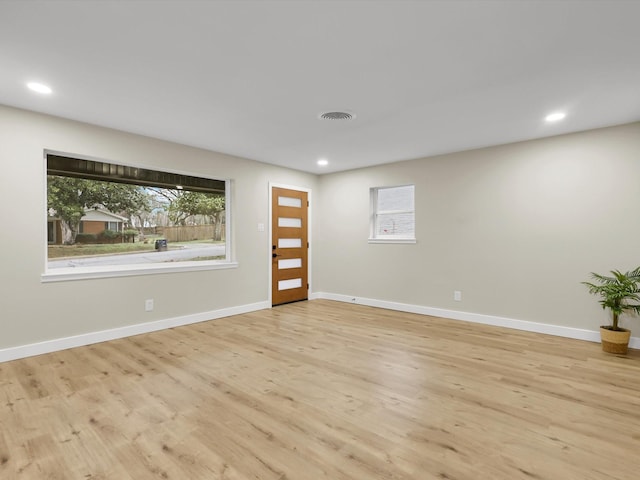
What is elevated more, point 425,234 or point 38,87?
point 38,87

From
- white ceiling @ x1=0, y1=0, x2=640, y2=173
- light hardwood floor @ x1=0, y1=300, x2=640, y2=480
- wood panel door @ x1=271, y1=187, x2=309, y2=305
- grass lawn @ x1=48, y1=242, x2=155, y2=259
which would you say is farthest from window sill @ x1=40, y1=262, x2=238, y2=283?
white ceiling @ x1=0, y1=0, x2=640, y2=173

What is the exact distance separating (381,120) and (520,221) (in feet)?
7.66

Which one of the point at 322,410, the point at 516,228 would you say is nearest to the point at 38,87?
the point at 322,410

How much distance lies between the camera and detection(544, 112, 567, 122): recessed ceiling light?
3.42 meters

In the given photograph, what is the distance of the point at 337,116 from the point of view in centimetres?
352

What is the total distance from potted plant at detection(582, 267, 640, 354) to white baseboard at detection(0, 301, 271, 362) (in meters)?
4.54

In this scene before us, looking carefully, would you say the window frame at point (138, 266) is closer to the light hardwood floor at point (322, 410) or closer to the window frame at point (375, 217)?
the light hardwood floor at point (322, 410)

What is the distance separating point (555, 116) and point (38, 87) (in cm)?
483

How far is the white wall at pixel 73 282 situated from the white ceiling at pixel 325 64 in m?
0.27

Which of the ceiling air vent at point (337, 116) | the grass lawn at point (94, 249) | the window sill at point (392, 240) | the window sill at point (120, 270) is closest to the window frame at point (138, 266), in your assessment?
the window sill at point (120, 270)

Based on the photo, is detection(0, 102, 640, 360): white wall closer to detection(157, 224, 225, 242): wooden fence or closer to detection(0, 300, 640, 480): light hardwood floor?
detection(157, 224, 225, 242): wooden fence

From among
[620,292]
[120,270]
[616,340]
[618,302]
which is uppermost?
[120,270]

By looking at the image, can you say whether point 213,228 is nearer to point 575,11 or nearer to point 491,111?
point 491,111

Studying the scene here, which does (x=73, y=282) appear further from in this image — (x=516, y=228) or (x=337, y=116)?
(x=516, y=228)
